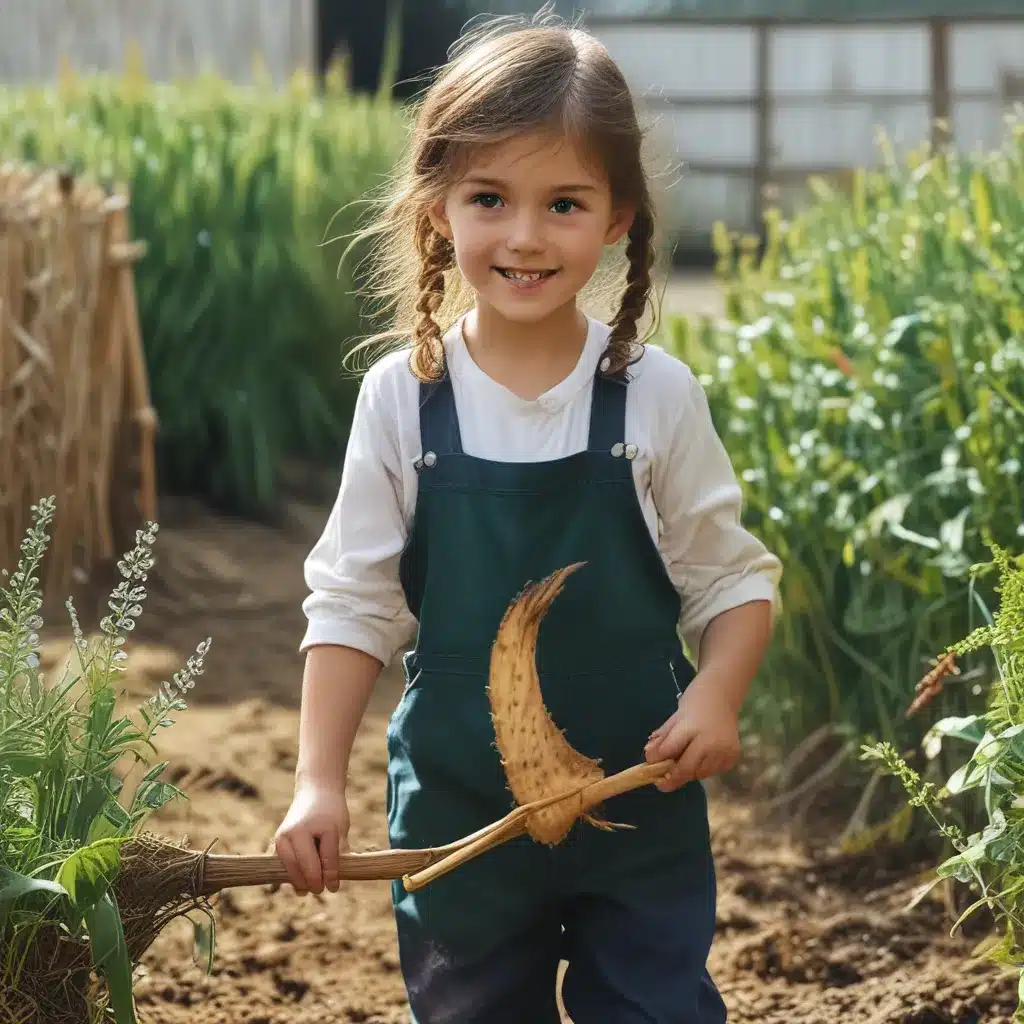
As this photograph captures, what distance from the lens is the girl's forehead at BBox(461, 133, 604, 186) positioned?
75.2 inches

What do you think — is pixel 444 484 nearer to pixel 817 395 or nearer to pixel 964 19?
pixel 817 395

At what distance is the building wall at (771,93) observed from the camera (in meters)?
12.5

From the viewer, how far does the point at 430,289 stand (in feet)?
7.04

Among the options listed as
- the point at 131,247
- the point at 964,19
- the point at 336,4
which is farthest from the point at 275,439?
the point at 964,19

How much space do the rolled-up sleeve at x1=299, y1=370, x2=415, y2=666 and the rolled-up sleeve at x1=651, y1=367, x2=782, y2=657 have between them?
0.29m

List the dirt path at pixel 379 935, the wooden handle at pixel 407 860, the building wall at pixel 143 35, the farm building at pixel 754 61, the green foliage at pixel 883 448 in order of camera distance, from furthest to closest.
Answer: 1. the farm building at pixel 754 61
2. the building wall at pixel 143 35
3. the green foliage at pixel 883 448
4. the dirt path at pixel 379 935
5. the wooden handle at pixel 407 860

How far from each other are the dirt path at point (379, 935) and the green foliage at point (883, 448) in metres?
0.29

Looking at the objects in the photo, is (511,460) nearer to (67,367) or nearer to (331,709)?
(331,709)

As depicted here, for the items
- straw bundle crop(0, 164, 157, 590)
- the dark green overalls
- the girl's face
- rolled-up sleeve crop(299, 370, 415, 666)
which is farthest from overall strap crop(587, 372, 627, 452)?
straw bundle crop(0, 164, 157, 590)

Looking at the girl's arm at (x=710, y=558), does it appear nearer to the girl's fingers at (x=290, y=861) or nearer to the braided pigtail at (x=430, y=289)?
the braided pigtail at (x=430, y=289)

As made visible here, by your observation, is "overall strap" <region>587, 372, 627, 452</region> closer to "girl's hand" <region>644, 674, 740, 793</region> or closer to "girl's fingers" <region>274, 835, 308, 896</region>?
"girl's hand" <region>644, 674, 740, 793</region>

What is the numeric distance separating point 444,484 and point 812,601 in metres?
1.39

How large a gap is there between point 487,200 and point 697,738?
0.61 metres

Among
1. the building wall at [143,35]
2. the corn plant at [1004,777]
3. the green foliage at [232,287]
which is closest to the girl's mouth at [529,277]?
the corn plant at [1004,777]
